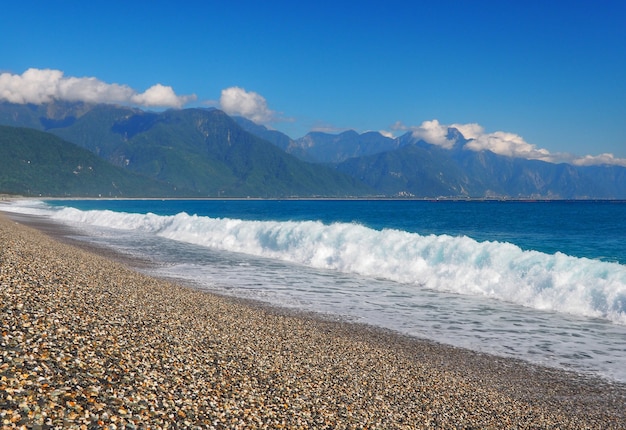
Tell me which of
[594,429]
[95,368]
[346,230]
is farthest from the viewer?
[346,230]

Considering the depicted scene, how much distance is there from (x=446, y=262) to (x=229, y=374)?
24.0 metres

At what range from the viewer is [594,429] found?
984cm

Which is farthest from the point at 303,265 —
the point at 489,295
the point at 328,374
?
the point at 328,374

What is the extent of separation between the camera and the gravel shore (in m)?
7.24

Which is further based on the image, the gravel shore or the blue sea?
the blue sea

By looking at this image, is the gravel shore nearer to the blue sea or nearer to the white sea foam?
the blue sea

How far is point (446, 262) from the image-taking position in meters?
31.7

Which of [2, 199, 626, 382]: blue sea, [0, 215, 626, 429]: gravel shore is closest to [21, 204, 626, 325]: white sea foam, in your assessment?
[2, 199, 626, 382]: blue sea

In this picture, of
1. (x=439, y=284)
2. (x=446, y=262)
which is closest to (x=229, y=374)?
(x=439, y=284)

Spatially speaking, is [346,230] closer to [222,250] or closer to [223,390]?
[222,250]

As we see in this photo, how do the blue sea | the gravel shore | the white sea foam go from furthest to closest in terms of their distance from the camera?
the white sea foam, the blue sea, the gravel shore

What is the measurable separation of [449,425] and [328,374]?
2.94 metres

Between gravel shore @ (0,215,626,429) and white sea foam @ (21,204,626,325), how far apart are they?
36.1 ft

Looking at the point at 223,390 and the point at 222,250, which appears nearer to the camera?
the point at 223,390
